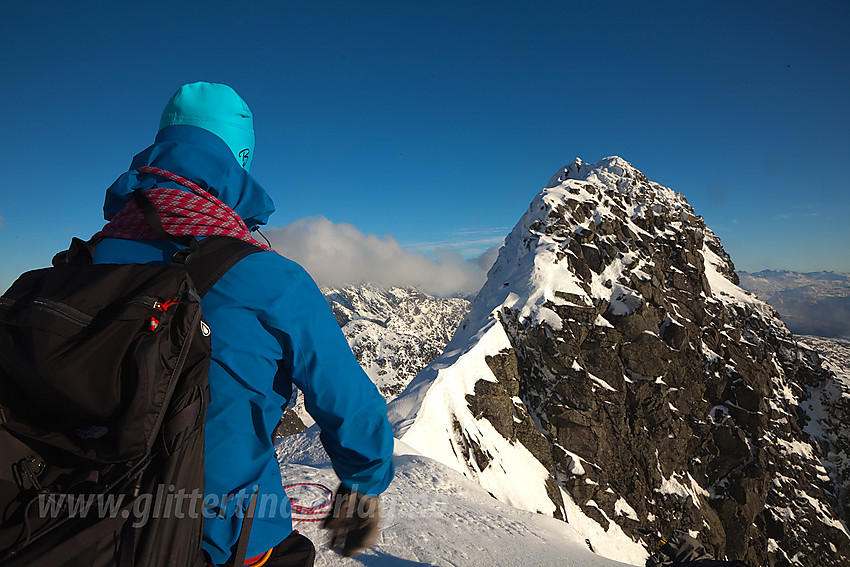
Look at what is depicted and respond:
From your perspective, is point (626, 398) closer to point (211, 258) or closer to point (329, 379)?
point (329, 379)

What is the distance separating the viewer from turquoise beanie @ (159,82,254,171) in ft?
7.31

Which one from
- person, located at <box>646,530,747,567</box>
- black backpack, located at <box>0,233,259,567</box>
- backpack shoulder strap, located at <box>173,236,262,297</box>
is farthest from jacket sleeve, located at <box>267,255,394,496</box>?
person, located at <box>646,530,747,567</box>

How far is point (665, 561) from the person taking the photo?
650 centimetres

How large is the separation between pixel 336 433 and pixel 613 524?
2686 cm

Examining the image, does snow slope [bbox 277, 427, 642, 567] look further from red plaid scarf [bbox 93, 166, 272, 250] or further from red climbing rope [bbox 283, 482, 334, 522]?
red plaid scarf [bbox 93, 166, 272, 250]

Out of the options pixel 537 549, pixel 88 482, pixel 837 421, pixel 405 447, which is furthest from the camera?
pixel 837 421

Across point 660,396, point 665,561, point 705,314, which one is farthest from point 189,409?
point 705,314

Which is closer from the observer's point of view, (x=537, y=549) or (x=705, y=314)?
(x=537, y=549)

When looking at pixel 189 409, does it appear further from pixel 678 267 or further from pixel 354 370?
pixel 678 267

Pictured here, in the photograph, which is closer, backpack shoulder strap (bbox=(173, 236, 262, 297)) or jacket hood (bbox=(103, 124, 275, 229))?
backpack shoulder strap (bbox=(173, 236, 262, 297))

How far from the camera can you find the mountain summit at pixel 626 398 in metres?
21.0

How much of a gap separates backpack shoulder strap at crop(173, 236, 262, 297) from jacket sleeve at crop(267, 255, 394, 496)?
22cm

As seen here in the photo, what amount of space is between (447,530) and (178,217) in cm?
639

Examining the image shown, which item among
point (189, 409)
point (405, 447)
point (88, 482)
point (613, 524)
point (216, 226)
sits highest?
point (216, 226)
